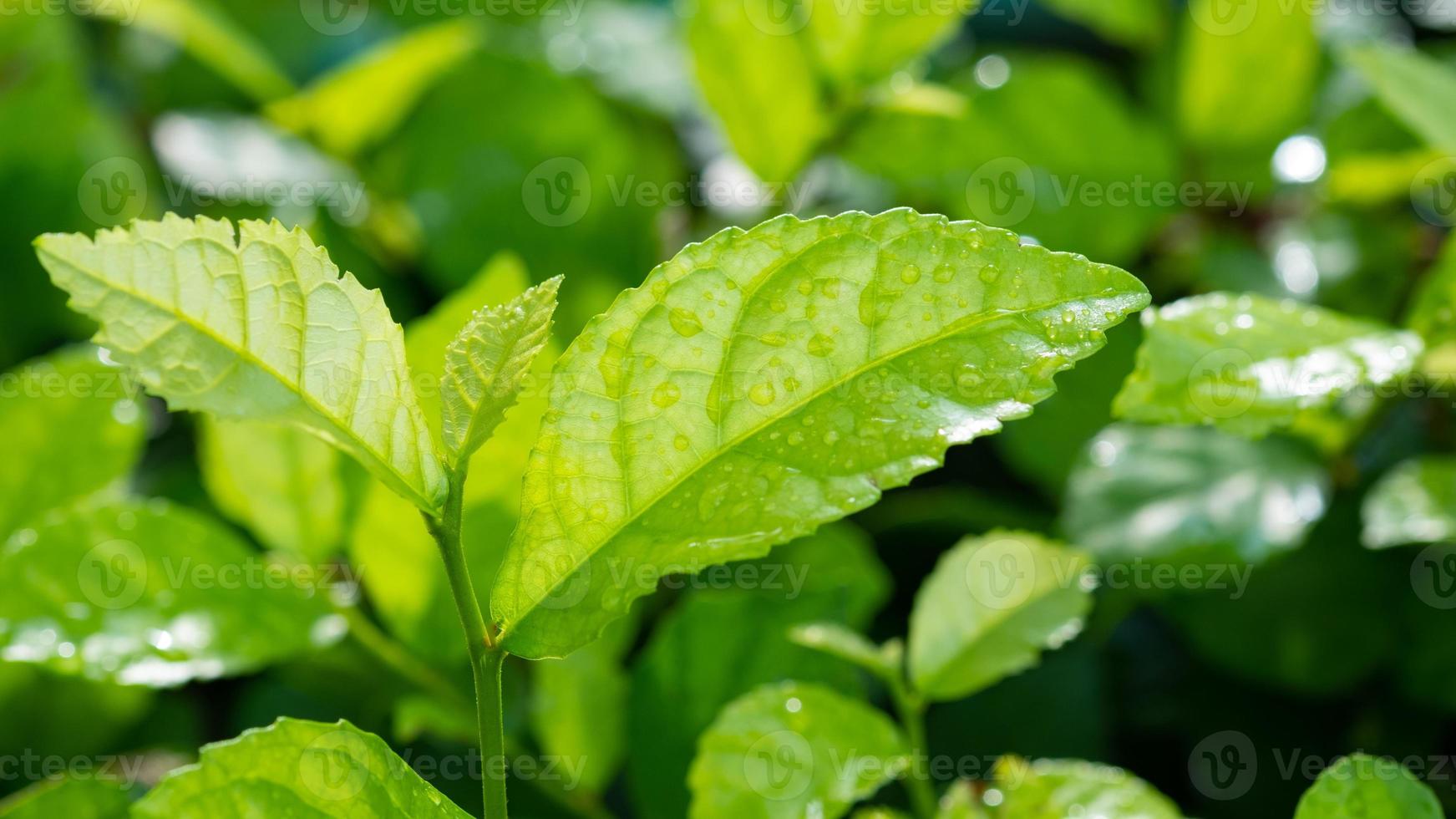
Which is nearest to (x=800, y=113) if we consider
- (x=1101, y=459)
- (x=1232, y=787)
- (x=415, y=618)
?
(x=1101, y=459)

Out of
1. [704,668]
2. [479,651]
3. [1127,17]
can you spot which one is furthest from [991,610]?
[1127,17]

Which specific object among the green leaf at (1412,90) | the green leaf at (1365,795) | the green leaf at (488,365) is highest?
the green leaf at (488,365)

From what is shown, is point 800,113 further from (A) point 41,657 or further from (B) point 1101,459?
(A) point 41,657

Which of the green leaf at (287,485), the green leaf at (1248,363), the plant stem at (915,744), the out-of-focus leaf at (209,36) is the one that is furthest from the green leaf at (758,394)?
the out-of-focus leaf at (209,36)

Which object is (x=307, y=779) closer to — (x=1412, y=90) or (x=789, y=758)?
(x=789, y=758)

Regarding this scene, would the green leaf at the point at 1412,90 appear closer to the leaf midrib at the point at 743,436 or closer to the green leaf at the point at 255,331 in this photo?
the leaf midrib at the point at 743,436

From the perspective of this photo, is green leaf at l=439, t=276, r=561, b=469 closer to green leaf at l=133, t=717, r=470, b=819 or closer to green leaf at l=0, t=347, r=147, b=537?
green leaf at l=133, t=717, r=470, b=819
